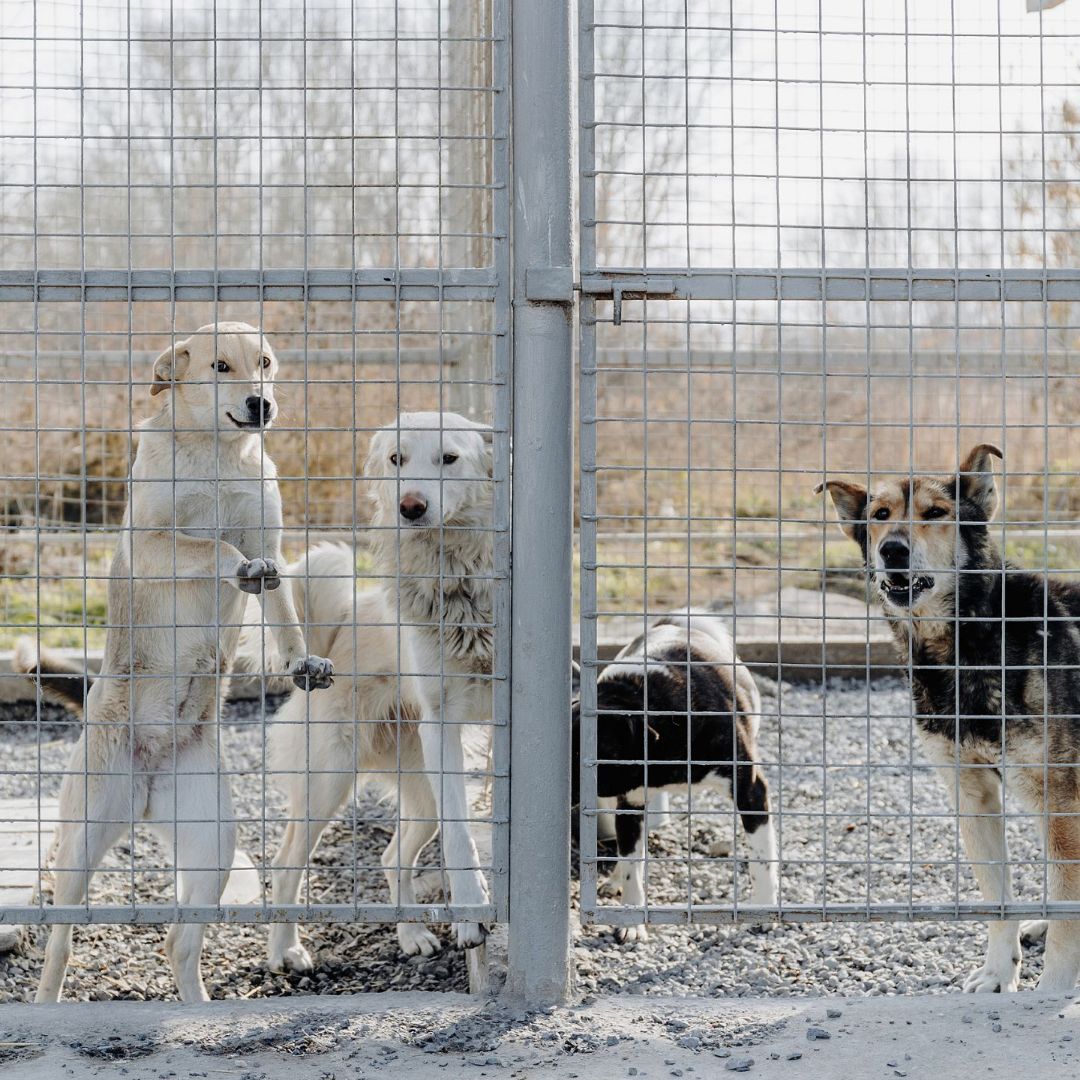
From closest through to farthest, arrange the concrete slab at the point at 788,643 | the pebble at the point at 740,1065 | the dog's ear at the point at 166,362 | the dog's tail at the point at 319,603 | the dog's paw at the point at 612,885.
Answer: the pebble at the point at 740,1065
the dog's ear at the point at 166,362
the dog's tail at the point at 319,603
the dog's paw at the point at 612,885
the concrete slab at the point at 788,643

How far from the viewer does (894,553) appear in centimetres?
387

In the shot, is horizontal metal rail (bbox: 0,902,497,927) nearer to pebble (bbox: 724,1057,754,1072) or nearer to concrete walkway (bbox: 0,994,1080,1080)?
concrete walkway (bbox: 0,994,1080,1080)

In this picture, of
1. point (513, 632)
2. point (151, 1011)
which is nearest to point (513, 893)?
point (513, 632)

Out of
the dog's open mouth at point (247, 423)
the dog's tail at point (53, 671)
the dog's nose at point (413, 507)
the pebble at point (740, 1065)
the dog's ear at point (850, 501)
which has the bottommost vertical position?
the pebble at point (740, 1065)

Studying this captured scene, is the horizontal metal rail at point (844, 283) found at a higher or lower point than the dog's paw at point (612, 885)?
higher

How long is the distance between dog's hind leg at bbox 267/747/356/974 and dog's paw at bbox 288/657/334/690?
0.83 metres

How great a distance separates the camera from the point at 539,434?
3.08 m

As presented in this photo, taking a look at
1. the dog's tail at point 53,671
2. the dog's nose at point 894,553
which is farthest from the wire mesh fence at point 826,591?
the dog's tail at point 53,671

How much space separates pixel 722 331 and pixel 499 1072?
7.20 metres

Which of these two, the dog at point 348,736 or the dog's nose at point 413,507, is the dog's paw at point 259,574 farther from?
the dog at point 348,736

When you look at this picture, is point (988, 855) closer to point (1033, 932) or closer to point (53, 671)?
point (1033, 932)

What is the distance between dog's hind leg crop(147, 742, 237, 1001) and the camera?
371 centimetres

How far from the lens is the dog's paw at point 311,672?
11.8 feet

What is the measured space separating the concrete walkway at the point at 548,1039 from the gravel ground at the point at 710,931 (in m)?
0.33
